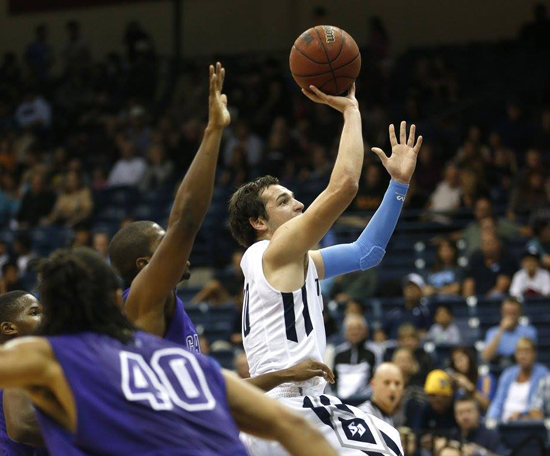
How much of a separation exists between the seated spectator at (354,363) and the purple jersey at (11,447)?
20.0 ft

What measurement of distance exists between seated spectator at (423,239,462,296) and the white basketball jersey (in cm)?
721

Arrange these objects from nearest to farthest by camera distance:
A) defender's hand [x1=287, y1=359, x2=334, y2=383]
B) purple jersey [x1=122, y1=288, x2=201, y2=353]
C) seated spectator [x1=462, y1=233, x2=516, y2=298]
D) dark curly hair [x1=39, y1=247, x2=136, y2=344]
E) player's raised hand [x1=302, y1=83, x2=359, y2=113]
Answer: dark curly hair [x1=39, y1=247, x2=136, y2=344]
purple jersey [x1=122, y1=288, x2=201, y2=353]
defender's hand [x1=287, y1=359, x2=334, y2=383]
player's raised hand [x1=302, y1=83, x2=359, y2=113]
seated spectator [x1=462, y1=233, x2=516, y2=298]

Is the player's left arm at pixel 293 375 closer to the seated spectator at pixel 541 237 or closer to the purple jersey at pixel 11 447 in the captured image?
the purple jersey at pixel 11 447

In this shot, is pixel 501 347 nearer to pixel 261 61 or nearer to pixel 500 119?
pixel 500 119

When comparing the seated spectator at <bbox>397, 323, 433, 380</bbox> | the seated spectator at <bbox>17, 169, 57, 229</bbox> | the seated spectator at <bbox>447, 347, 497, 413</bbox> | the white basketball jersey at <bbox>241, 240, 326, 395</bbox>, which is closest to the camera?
the white basketball jersey at <bbox>241, 240, 326, 395</bbox>

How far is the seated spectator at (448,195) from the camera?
13.4m

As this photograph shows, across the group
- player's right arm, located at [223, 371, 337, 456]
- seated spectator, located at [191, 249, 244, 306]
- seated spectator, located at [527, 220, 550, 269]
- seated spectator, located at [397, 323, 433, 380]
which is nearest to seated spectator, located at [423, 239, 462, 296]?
seated spectator, located at [527, 220, 550, 269]

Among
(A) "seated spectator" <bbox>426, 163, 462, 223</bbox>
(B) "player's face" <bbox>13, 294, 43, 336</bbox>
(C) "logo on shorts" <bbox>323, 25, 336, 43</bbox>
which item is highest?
(C) "logo on shorts" <bbox>323, 25, 336, 43</bbox>

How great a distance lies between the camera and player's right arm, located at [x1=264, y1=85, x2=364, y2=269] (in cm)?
451

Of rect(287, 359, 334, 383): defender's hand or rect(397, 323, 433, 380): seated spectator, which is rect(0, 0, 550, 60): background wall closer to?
rect(397, 323, 433, 380): seated spectator

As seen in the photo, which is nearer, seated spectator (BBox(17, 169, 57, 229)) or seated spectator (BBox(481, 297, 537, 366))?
seated spectator (BBox(481, 297, 537, 366))

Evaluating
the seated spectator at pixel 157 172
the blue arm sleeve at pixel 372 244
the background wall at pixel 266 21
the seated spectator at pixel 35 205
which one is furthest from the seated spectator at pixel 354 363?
the background wall at pixel 266 21

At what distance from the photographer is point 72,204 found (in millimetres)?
15875

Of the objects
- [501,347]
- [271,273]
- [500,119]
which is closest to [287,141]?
[500,119]
